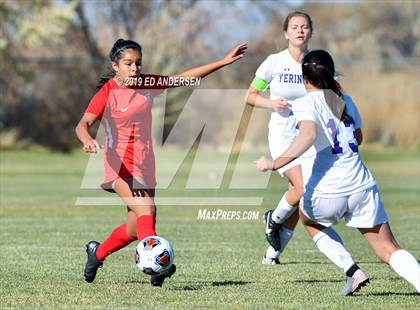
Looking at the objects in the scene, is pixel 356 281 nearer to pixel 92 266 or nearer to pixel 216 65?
pixel 216 65

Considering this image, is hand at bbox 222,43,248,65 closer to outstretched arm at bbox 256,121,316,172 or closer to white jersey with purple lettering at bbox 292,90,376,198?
white jersey with purple lettering at bbox 292,90,376,198

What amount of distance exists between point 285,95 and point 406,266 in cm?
282

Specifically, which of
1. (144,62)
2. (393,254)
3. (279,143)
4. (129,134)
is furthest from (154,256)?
(144,62)

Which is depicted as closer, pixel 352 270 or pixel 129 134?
pixel 352 270

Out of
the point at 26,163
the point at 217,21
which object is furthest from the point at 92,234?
the point at 217,21

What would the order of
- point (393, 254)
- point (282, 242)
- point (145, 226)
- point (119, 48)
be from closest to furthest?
point (393, 254), point (145, 226), point (119, 48), point (282, 242)

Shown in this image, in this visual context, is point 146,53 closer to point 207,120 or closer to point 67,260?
point 207,120

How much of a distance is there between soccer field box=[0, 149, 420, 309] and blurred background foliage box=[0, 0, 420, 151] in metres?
14.7

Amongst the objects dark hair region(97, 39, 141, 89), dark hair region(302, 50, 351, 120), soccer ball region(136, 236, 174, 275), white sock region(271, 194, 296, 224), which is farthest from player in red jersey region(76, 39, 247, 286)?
white sock region(271, 194, 296, 224)

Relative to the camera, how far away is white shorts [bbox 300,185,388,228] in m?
6.36

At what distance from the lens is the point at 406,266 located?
6285 millimetres

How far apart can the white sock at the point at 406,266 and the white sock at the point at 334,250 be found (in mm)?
372

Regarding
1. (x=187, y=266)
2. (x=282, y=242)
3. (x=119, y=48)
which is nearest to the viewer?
(x=119, y=48)

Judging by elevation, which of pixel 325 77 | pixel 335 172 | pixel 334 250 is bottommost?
pixel 334 250
